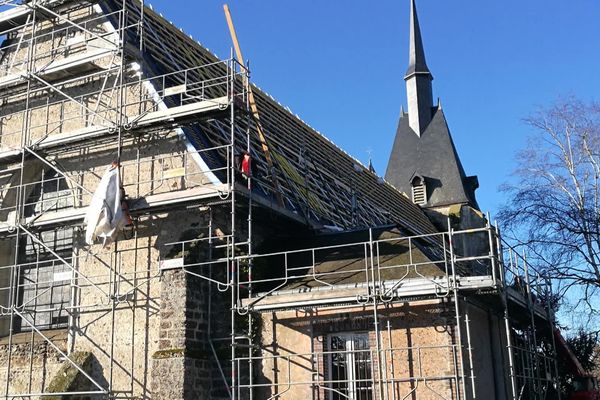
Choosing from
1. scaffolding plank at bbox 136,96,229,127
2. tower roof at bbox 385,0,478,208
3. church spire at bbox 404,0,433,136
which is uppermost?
→ church spire at bbox 404,0,433,136

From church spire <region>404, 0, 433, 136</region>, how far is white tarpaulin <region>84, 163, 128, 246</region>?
102 feet

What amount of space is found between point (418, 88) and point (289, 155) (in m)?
27.1

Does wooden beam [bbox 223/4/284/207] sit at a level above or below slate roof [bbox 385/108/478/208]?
below

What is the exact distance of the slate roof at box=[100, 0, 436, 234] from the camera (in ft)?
48.9

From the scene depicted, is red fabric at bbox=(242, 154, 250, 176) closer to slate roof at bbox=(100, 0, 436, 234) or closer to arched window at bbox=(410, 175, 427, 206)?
slate roof at bbox=(100, 0, 436, 234)

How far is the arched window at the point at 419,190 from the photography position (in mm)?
38469

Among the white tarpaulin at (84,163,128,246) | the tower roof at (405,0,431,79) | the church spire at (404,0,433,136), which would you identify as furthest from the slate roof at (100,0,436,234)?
the tower roof at (405,0,431,79)

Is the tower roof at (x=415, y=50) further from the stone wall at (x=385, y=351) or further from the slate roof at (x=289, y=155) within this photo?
the stone wall at (x=385, y=351)

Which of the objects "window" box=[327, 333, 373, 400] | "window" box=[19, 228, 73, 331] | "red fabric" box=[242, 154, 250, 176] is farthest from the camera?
"window" box=[19, 228, 73, 331]

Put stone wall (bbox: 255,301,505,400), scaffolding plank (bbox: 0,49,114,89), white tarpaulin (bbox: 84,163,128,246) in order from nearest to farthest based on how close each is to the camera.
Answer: stone wall (bbox: 255,301,505,400), white tarpaulin (bbox: 84,163,128,246), scaffolding plank (bbox: 0,49,114,89)

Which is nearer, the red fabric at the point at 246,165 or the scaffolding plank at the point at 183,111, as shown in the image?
the scaffolding plank at the point at 183,111

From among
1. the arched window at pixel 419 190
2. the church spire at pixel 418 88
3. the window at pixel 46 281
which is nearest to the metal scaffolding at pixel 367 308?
the window at pixel 46 281

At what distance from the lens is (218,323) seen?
1279 centimetres

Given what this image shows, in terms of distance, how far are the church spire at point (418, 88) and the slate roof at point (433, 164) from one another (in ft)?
1.26
